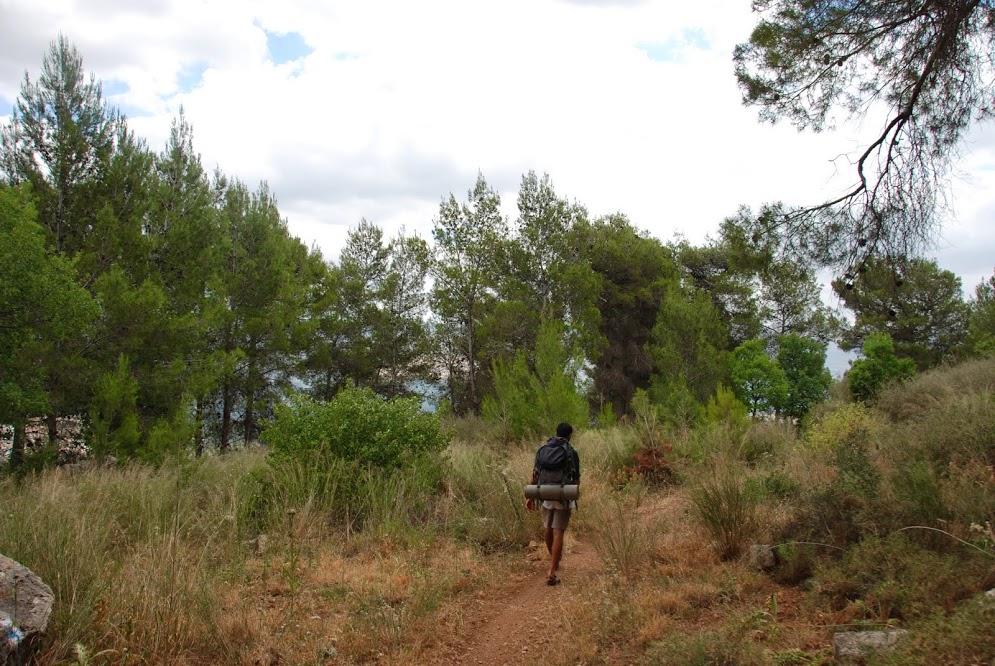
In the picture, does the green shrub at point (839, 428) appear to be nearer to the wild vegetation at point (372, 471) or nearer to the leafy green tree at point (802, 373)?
Result: the wild vegetation at point (372, 471)

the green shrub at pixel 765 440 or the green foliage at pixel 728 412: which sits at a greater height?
the green foliage at pixel 728 412

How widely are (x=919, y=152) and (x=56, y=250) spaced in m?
16.2

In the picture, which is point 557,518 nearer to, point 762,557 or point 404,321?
point 762,557

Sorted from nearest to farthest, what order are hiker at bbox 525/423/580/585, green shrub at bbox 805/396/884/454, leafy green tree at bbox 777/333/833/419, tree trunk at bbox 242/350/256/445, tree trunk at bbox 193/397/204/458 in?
hiker at bbox 525/423/580/585 < green shrub at bbox 805/396/884/454 < tree trunk at bbox 193/397/204/458 < tree trunk at bbox 242/350/256/445 < leafy green tree at bbox 777/333/833/419

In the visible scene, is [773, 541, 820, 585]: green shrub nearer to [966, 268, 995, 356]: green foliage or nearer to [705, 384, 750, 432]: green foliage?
[705, 384, 750, 432]: green foliage

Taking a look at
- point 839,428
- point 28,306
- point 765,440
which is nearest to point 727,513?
point 839,428

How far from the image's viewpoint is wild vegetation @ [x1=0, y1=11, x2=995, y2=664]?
446 cm

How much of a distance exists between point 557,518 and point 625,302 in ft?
88.4

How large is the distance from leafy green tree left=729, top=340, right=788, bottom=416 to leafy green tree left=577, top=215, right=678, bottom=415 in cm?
611

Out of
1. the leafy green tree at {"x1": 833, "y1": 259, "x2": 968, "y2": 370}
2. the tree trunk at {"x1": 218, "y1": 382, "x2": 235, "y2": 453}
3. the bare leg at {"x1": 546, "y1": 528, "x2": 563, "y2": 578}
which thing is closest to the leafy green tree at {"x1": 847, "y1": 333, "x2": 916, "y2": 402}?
the leafy green tree at {"x1": 833, "y1": 259, "x2": 968, "y2": 370}

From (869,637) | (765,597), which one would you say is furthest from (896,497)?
(869,637)

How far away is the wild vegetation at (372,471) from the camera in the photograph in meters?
4.46

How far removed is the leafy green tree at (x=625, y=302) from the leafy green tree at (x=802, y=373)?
20.5 ft

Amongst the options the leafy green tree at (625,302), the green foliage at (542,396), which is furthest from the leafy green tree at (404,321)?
the green foliage at (542,396)
